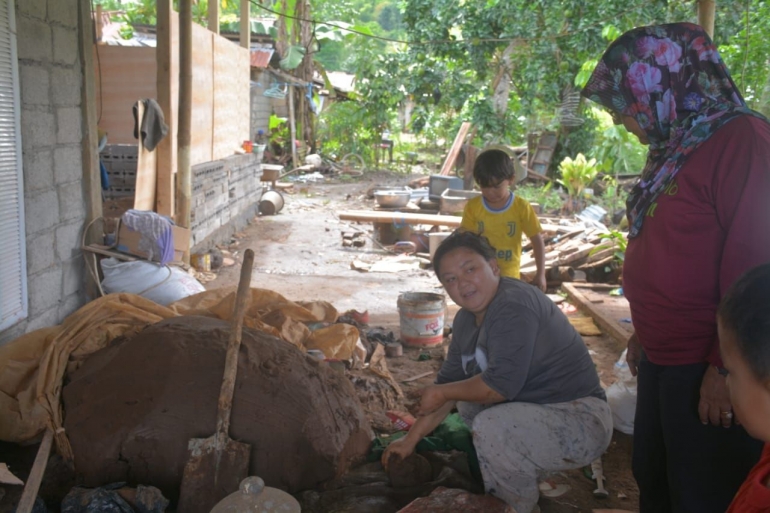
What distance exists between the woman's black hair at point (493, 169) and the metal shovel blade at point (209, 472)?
100 inches

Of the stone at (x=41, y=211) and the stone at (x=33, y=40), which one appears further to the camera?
the stone at (x=41, y=211)

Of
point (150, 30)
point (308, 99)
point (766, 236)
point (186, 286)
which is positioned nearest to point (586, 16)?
point (186, 286)

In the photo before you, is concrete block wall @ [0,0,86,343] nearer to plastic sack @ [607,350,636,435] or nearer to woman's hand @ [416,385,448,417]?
woman's hand @ [416,385,448,417]

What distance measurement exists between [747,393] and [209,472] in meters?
2.31

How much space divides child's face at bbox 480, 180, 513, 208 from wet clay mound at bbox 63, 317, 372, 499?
2156 mm

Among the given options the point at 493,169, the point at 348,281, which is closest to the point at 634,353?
the point at 493,169

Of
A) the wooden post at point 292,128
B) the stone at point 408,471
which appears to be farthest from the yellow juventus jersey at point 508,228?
the wooden post at point 292,128

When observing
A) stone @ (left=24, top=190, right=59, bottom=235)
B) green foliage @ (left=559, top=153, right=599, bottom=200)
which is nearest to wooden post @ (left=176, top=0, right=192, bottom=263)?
stone @ (left=24, top=190, right=59, bottom=235)

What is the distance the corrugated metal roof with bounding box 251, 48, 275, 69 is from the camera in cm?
1533

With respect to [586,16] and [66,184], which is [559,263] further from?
[66,184]

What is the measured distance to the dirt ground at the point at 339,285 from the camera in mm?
3195

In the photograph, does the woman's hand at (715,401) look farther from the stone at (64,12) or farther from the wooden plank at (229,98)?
the wooden plank at (229,98)

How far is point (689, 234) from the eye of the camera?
6.98 ft

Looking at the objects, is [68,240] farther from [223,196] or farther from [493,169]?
[223,196]
